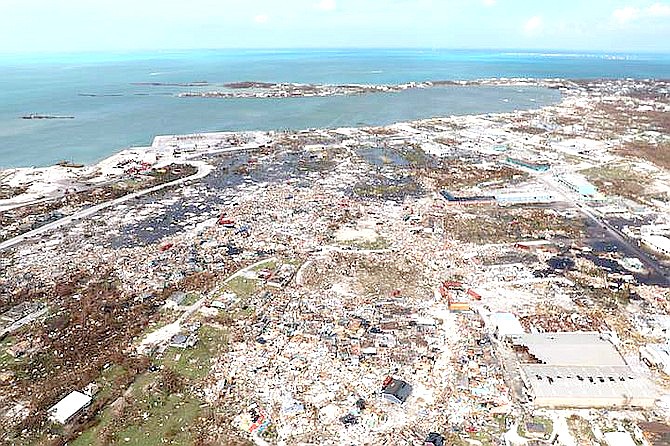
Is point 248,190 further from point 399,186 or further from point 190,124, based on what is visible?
point 190,124

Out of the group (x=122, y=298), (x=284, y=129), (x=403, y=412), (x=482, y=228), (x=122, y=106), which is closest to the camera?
(x=403, y=412)

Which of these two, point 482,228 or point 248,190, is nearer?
point 482,228

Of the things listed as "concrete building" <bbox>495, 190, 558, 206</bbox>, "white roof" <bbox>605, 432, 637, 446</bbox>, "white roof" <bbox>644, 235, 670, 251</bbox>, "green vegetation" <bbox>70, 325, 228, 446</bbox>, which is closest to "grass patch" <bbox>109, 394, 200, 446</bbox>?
"green vegetation" <bbox>70, 325, 228, 446</bbox>

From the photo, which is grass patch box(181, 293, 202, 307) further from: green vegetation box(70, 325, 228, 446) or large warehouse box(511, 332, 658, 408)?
large warehouse box(511, 332, 658, 408)


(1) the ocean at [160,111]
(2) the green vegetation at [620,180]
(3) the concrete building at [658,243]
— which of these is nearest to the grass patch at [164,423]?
(3) the concrete building at [658,243]

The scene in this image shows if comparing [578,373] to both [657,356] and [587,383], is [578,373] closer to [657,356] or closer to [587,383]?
[587,383]

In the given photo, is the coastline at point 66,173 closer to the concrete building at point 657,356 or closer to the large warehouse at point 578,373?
the large warehouse at point 578,373

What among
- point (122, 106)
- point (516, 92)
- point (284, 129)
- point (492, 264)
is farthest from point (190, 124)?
point (516, 92)
